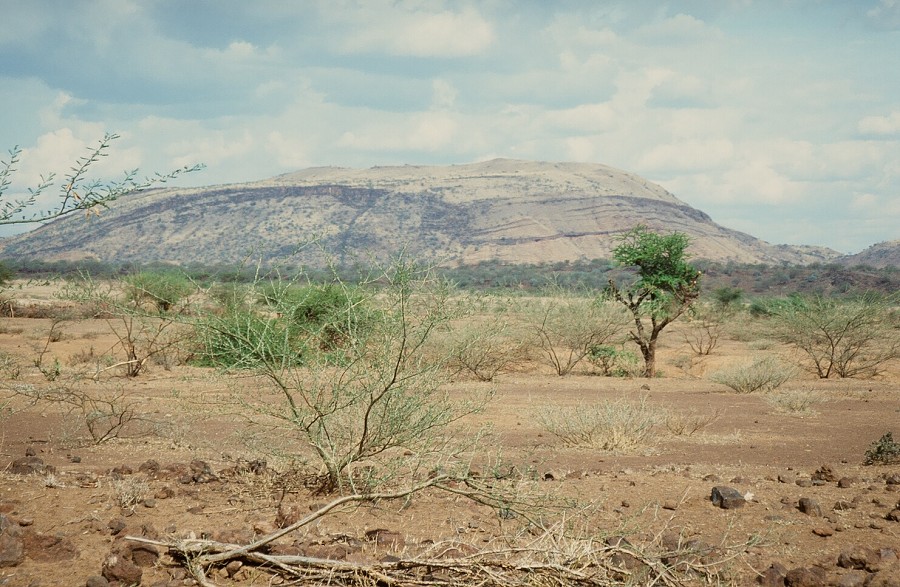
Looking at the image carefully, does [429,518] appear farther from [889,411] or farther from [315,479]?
[889,411]

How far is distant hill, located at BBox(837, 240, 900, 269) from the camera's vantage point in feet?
354

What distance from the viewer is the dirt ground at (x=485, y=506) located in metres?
4.30

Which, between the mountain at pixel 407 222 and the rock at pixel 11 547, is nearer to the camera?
the rock at pixel 11 547

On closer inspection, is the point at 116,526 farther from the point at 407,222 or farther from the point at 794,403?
the point at 407,222

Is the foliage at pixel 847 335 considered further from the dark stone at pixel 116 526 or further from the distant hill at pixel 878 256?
the distant hill at pixel 878 256

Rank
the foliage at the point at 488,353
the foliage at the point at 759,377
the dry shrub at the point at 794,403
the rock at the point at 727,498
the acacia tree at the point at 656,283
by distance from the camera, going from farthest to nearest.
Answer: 1. the acacia tree at the point at 656,283
2. the foliage at the point at 488,353
3. the foliage at the point at 759,377
4. the dry shrub at the point at 794,403
5. the rock at the point at 727,498

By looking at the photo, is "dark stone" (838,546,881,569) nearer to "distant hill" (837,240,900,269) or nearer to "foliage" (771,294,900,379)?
"foliage" (771,294,900,379)

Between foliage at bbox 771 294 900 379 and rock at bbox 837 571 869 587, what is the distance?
61.6 ft

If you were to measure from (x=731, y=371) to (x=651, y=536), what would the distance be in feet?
46.8

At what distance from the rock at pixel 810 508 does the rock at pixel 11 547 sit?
5585 mm

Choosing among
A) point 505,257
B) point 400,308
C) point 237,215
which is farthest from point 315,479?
point 237,215

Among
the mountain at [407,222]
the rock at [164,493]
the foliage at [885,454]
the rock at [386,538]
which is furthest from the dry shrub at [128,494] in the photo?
the mountain at [407,222]

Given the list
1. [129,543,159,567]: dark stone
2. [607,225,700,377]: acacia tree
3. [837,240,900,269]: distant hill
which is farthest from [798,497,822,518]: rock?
[837,240,900,269]: distant hill

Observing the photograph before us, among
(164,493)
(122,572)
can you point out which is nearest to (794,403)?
(164,493)
